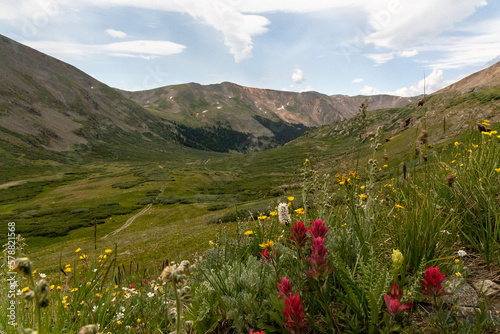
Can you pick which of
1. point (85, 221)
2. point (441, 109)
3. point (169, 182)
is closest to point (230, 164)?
point (169, 182)

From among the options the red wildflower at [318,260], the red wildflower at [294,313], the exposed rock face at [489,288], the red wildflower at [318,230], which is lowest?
the exposed rock face at [489,288]

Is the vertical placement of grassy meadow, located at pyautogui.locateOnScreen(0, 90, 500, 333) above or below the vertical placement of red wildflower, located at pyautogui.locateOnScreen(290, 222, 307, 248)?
below

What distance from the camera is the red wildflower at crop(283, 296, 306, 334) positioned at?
2057 mm

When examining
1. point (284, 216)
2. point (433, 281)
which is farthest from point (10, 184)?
point (433, 281)

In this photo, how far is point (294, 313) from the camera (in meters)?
2.10

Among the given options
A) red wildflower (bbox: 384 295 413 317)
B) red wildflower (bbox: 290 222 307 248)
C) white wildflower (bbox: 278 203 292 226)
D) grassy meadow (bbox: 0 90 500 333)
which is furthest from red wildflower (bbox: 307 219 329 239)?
red wildflower (bbox: 384 295 413 317)

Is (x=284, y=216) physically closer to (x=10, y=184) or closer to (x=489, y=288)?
(x=489, y=288)

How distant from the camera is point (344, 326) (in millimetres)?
2572

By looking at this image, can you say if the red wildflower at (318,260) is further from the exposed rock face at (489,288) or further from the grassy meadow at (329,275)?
the exposed rock face at (489,288)

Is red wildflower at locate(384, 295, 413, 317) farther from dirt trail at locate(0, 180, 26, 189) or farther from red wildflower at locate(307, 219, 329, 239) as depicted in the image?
dirt trail at locate(0, 180, 26, 189)

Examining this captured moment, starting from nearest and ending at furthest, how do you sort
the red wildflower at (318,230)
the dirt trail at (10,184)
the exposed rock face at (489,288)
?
the red wildflower at (318,230) < the exposed rock face at (489,288) < the dirt trail at (10,184)

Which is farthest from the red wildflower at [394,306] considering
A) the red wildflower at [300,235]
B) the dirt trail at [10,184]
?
the dirt trail at [10,184]

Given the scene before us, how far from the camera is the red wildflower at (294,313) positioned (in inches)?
81.0

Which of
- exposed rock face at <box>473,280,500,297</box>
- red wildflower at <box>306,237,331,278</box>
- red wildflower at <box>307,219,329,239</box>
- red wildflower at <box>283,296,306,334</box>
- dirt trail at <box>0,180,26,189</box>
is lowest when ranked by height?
dirt trail at <box>0,180,26,189</box>
